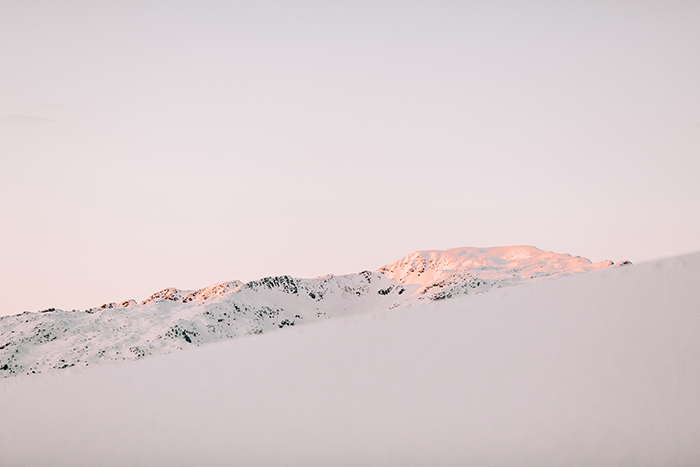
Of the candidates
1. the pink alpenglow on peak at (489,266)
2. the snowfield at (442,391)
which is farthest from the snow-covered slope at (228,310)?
the snowfield at (442,391)

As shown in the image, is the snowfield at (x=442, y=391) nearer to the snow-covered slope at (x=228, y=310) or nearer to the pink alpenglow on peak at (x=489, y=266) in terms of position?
the snow-covered slope at (x=228, y=310)

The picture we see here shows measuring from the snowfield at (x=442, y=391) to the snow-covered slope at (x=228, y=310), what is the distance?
135 feet

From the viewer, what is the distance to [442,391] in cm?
345

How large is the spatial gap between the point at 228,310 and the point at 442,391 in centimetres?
14036

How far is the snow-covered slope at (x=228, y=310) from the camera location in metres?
84.3

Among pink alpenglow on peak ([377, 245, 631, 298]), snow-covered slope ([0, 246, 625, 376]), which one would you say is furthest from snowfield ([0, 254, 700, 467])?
pink alpenglow on peak ([377, 245, 631, 298])

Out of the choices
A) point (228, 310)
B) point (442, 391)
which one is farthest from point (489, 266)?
point (442, 391)

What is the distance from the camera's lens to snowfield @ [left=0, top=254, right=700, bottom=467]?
10.2ft

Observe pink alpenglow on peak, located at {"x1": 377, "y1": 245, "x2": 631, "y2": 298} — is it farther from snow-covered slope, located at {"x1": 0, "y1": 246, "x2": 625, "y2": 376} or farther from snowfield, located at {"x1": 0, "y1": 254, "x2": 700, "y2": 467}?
snowfield, located at {"x1": 0, "y1": 254, "x2": 700, "y2": 467}

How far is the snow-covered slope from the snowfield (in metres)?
41.1

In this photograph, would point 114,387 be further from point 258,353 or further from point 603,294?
point 603,294

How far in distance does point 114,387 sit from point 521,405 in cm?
292

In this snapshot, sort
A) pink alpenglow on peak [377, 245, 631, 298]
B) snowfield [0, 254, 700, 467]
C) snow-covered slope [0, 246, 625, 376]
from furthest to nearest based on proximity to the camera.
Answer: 1. pink alpenglow on peak [377, 245, 631, 298]
2. snow-covered slope [0, 246, 625, 376]
3. snowfield [0, 254, 700, 467]

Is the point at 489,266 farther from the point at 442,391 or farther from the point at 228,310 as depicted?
the point at 442,391
